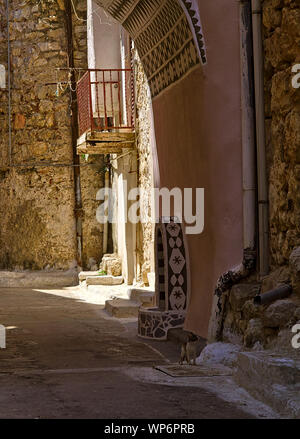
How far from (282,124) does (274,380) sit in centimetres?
245

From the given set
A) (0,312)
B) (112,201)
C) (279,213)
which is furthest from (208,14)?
(112,201)

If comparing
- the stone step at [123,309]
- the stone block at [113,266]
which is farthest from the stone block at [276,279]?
the stone block at [113,266]

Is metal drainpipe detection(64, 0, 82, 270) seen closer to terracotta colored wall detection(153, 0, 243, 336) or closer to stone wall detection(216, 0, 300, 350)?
terracotta colored wall detection(153, 0, 243, 336)

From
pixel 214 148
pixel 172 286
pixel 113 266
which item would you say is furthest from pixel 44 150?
pixel 214 148

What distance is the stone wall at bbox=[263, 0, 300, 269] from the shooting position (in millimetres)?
6160

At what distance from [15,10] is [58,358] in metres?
13.5

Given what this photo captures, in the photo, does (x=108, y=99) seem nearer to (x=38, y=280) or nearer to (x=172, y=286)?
(x=38, y=280)

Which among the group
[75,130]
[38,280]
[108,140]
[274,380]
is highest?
[75,130]

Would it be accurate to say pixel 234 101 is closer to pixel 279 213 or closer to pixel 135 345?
pixel 279 213

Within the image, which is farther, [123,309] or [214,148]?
[123,309]

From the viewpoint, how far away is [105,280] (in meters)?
16.1

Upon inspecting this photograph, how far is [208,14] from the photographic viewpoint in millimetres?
7766

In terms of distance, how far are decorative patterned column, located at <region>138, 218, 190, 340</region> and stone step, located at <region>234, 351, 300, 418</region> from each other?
12.6 ft

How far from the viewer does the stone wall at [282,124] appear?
6160mm
